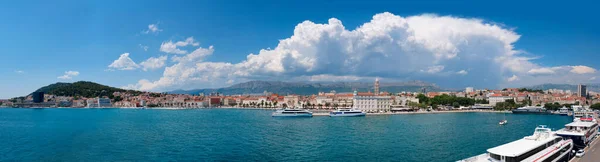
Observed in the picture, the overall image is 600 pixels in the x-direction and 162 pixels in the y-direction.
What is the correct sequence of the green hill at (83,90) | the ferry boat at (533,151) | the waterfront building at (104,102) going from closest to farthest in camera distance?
1. the ferry boat at (533,151)
2. the waterfront building at (104,102)
3. the green hill at (83,90)

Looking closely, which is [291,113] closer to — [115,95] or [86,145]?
[86,145]

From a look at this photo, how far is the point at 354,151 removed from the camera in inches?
1006

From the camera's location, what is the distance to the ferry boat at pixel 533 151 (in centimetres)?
1584

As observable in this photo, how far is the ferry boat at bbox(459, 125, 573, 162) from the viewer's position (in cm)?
Result: 1584

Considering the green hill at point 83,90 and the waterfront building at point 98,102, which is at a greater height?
the green hill at point 83,90

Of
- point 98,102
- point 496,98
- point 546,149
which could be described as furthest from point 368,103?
point 98,102

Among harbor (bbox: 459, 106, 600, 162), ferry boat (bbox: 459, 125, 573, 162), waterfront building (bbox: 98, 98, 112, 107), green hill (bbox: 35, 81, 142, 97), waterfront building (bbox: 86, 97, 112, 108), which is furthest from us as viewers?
green hill (bbox: 35, 81, 142, 97)

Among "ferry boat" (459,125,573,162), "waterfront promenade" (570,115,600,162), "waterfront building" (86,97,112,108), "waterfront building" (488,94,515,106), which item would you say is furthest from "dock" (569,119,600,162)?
"waterfront building" (86,97,112,108)

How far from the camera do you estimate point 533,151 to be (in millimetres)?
17656

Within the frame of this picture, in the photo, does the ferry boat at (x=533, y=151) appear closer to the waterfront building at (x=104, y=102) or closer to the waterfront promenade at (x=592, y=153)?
the waterfront promenade at (x=592, y=153)

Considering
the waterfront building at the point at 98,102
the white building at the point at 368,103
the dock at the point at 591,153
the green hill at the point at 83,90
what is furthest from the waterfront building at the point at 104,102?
the dock at the point at 591,153

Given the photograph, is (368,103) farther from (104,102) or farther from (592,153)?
(104,102)

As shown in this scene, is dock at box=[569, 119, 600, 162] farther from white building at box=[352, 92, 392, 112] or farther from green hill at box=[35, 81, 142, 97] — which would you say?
green hill at box=[35, 81, 142, 97]

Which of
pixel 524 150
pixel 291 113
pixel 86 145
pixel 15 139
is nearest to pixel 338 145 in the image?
pixel 524 150
